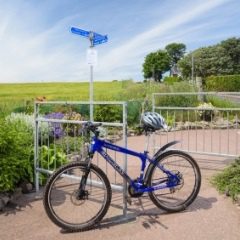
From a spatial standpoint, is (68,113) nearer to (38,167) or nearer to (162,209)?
(38,167)

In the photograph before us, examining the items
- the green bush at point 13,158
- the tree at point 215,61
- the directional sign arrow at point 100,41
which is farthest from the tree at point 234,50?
the green bush at point 13,158

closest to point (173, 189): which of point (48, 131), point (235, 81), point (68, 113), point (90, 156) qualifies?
point (90, 156)

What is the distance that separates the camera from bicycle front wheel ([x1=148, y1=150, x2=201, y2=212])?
17.0 feet

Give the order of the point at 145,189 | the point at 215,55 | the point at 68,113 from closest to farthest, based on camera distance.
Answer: the point at 145,189, the point at 68,113, the point at 215,55

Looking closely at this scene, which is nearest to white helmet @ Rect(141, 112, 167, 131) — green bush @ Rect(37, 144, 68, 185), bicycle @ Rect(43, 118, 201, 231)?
bicycle @ Rect(43, 118, 201, 231)

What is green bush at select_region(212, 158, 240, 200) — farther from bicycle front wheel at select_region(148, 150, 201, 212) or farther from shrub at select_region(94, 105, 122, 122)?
shrub at select_region(94, 105, 122, 122)

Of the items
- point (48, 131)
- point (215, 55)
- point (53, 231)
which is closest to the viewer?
point (53, 231)

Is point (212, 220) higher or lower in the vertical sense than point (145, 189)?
lower

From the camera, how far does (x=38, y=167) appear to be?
6102 millimetres

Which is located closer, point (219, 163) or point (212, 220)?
point (212, 220)

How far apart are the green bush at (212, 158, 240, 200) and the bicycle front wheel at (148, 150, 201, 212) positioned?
557 millimetres

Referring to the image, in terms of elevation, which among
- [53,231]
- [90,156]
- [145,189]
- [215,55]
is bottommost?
[53,231]

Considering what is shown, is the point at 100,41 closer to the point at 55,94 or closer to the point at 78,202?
the point at 78,202

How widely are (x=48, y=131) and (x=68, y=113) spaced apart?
4475mm
